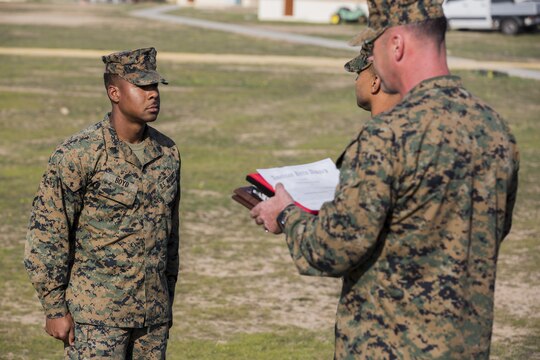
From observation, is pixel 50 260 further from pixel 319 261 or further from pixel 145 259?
pixel 319 261

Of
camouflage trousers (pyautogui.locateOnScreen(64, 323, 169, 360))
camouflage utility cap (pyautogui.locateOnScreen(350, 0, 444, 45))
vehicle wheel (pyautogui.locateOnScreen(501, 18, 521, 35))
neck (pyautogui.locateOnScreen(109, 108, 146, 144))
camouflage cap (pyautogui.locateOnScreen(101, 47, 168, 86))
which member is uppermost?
camouflage utility cap (pyautogui.locateOnScreen(350, 0, 444, 45))

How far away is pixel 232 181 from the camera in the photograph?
1315 cm

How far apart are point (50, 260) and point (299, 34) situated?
39712 millimetres

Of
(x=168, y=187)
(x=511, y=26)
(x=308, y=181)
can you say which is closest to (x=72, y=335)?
(x=168, y=187)

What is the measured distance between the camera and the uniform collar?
15.5ft

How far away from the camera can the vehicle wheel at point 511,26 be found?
145 feet

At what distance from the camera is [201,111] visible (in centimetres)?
1961

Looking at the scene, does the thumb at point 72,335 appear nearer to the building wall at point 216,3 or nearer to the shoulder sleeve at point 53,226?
the shoulder sleeve at point 53,226

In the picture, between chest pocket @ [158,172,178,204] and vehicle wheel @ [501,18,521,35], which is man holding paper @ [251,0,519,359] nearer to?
chest pocket @ [158,172,178,204]

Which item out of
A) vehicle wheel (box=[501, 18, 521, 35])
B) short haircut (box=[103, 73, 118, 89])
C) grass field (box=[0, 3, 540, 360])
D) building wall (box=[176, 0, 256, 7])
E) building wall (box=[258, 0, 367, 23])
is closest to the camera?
short haircut (box=[103, 73, 118, 89])

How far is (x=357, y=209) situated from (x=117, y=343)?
1.84 metres

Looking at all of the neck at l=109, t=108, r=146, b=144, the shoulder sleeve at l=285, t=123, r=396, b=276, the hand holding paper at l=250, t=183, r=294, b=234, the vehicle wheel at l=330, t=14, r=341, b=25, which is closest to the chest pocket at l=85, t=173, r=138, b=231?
the neck at l=109, t=108, r=146, b=144

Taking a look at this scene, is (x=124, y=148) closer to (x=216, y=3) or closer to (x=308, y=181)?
(x=308, y=181)

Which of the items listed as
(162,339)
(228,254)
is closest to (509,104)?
(228,254)
